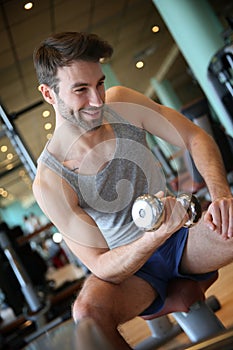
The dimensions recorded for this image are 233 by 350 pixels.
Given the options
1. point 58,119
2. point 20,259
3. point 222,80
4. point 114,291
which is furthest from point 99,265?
point 20,259

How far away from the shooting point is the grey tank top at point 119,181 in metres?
0.46

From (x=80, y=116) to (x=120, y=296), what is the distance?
0.18m

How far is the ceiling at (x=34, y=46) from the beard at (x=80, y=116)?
15 millimetres

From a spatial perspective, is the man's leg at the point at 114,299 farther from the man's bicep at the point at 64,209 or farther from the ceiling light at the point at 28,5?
the ceiling light at the point at 28,5

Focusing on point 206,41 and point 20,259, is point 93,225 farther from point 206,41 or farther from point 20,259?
point 20,259

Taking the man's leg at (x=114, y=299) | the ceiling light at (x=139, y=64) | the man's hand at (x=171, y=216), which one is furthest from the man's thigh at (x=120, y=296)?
the ceiling light at (x=139, y=64)

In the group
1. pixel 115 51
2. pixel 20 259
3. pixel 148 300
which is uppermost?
pixel 115 51

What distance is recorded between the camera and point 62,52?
0.44 meters

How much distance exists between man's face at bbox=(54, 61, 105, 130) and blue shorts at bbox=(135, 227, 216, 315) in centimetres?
15

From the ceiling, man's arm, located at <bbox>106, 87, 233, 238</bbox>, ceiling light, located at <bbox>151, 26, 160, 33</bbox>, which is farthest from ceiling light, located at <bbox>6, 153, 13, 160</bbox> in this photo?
ceiling light, located at <bbox>151, 26, 160, 33</bbox>

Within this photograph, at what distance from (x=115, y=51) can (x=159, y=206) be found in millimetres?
206

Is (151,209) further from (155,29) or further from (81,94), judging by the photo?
(155,29)

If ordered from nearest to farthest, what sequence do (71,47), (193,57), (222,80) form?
(71,47), (193,57), (222,80)

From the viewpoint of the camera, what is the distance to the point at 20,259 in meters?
1.46
